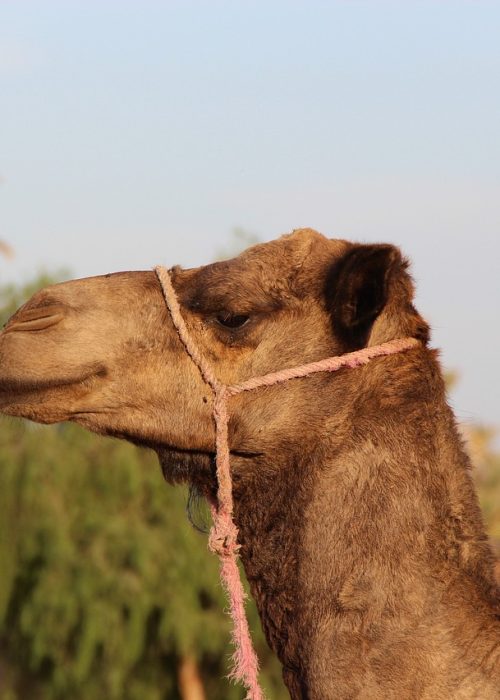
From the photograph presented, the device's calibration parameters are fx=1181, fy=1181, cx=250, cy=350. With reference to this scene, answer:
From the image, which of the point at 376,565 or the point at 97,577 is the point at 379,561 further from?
the point at 97,577

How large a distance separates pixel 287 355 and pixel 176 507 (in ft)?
36.4

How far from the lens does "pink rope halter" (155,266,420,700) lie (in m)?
3.83

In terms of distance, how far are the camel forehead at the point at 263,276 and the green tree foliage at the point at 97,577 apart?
10.1 m

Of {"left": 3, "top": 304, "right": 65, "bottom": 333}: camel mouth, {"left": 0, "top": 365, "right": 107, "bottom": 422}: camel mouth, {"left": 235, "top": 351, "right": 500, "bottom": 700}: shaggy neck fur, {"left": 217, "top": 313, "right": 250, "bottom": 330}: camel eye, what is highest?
{"left": 3, "top": 304, "right": 65, "bottom": 333}: camel mouth

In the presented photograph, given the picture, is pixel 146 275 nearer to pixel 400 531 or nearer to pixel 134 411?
pixel 134 411

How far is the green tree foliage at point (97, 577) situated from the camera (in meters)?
14.0

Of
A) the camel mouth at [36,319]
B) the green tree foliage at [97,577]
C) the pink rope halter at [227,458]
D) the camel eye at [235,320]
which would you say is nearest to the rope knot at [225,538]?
the pink rope halter at [227,458]

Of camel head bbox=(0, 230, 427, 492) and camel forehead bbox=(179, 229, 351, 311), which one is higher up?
camel forehead bbox=(179, 229, 351, 311)

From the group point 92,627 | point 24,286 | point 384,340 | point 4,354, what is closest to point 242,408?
point 384,340

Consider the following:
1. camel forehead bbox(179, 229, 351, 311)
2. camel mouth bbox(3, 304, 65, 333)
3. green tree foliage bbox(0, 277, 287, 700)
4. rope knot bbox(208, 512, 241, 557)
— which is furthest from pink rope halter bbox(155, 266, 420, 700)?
green tree foliage bbox(0, 277, 287, 700)

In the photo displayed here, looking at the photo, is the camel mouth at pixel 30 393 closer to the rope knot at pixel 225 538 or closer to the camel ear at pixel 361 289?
the rope knot at pixel 225 538

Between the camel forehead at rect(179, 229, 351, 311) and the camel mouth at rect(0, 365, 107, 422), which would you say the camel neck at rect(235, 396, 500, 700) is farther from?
the camel mouth at rect(0, 365, 107, 422)

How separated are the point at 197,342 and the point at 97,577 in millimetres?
10493

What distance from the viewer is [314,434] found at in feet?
12.5
